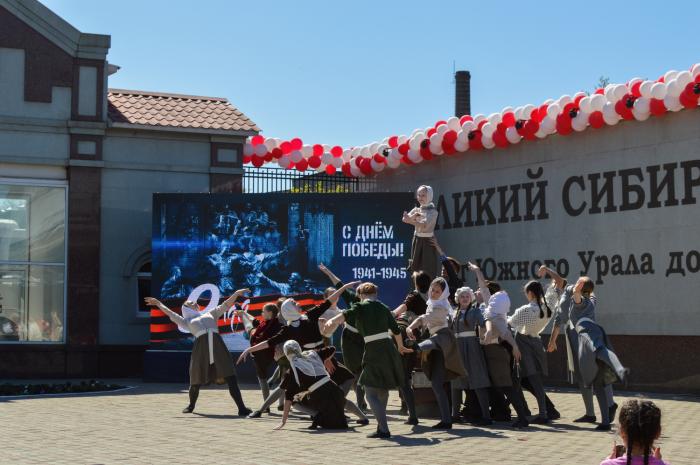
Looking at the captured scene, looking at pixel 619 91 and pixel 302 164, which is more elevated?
pixel 619 91

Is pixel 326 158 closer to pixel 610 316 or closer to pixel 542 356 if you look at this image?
pixel 610 316

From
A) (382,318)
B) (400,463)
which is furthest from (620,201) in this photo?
(400,463)

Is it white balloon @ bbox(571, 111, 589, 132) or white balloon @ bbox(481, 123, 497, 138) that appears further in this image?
white balloon @ bbox(481, 123, 497, 138)

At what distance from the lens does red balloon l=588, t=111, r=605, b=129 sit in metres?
19.1

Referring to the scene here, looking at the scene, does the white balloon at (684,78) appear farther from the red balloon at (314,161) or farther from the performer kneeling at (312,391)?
the red balloon at (314,161)

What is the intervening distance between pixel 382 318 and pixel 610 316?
7.94m

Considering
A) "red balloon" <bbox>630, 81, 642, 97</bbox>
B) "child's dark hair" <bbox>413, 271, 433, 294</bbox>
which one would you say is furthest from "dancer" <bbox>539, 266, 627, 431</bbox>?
"red balloon" <bbox>630, 81, 642, 97</bbox>

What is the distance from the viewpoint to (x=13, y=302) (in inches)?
900

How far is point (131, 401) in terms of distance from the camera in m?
17.2

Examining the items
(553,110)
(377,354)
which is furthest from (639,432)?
(553,110)

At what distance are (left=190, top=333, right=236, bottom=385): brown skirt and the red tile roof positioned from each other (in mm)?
9401

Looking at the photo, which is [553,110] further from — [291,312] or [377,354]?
[377,354]

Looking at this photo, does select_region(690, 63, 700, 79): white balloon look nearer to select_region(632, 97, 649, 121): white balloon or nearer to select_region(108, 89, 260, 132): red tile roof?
select_region(632, 97, 649, 121): white balloon

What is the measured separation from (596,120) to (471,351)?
714 cm
